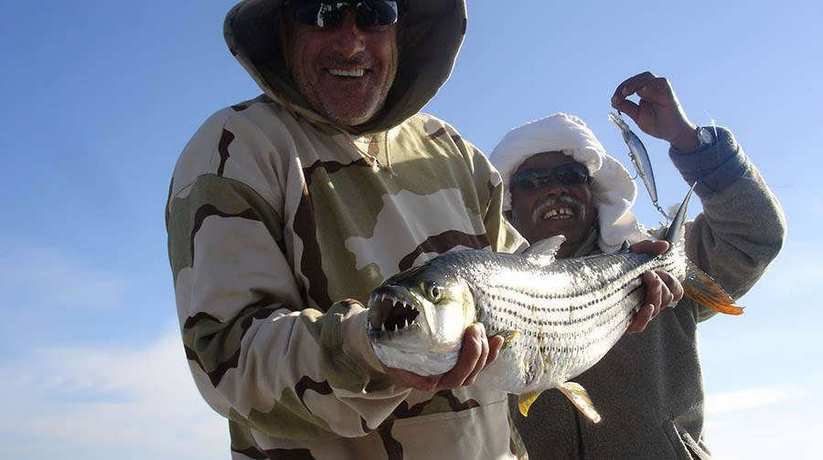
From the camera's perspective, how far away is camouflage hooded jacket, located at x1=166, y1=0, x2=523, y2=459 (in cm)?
263

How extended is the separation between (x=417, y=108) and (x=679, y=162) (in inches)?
163

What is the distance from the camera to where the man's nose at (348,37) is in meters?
3.72

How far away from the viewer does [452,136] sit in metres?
4.24

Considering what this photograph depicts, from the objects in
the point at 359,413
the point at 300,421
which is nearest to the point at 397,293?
the point at 359,413

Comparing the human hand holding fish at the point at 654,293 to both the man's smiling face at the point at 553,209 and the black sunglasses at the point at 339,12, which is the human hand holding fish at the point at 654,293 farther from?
the man's smiling face at the point at 553,209

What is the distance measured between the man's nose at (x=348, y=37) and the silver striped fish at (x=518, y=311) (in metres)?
1.24

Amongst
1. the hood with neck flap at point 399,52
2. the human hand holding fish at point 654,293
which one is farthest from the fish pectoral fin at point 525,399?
the hood with neck flap at point 399,52

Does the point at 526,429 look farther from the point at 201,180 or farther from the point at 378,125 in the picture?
the point at 201,180

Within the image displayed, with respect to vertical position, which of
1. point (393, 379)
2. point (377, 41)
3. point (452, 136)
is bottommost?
point (393, 379)

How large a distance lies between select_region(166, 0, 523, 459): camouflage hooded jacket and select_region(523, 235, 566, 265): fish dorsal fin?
33 centimetres

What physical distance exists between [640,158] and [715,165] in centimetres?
73

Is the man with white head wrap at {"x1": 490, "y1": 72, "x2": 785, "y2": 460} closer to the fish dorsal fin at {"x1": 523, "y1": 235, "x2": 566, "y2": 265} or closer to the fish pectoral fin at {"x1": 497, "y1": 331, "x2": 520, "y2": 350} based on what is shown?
the fish dorsal fin at {"x1": 523, "y1": 235, "x2": 566, "y2": 265}

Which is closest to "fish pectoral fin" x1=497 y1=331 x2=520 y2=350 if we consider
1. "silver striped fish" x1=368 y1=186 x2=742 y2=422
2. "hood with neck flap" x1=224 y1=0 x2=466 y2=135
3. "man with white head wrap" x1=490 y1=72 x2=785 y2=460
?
"silver striped fish" x1=368 y1=186 x2=742 y2=422

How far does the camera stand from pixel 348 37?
3.74 m
